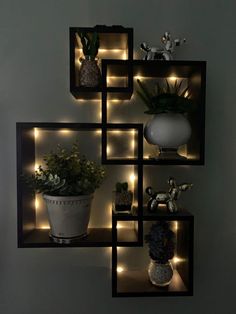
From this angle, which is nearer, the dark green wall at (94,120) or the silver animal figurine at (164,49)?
the silver animal figurine at (164,49)

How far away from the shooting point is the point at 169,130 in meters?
0.98

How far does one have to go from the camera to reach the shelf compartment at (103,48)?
999 millimetres

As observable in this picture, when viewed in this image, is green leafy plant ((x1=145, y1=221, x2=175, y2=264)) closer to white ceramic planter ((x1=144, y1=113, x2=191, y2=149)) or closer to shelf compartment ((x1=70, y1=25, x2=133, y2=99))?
white ceramic planter ((x1=144, y1=113, x2=191, y2=149))

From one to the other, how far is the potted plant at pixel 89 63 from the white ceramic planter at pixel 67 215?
47cm

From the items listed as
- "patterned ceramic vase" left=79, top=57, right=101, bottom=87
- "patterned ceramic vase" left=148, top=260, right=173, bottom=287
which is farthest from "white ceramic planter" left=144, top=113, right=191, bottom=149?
"patterned ceramic vase" left=148, top=260, right=173, bottom=287

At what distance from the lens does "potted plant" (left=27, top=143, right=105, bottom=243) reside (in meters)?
0.97

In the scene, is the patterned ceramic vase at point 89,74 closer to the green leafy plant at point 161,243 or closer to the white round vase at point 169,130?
the white round vase at point 169,130

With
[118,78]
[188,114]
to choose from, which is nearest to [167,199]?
[188,114]

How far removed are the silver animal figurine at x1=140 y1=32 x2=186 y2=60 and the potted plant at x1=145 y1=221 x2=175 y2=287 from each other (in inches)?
28.0

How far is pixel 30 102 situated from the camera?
1.17 metres

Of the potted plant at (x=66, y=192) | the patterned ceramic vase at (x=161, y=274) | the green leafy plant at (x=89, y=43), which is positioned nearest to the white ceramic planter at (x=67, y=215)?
the potted plant at (x=66, y=192)

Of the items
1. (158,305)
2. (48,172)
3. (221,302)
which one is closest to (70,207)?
(48,172)

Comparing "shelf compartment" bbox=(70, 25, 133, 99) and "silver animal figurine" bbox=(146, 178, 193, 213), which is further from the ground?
"shelf compartment" bbox=(70, 25, 133, 99)

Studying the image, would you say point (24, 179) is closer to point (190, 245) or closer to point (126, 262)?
point (126, 262)
